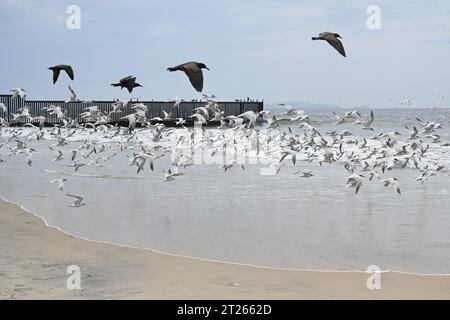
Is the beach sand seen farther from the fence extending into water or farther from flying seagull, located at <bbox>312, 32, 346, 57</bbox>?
the fence extending into water

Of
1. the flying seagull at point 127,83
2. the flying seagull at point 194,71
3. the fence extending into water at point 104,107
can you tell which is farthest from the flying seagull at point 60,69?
the fence extending into water at point 104,107

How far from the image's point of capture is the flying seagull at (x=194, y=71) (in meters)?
8.45

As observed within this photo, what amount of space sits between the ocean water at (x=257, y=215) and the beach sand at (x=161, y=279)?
0.49m

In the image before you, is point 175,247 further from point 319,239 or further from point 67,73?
point 67,73

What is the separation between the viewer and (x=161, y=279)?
24.3 ft

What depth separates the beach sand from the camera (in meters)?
6.83

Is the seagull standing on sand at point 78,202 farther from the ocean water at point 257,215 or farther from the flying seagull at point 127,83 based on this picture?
the flying seagull at point 127,83

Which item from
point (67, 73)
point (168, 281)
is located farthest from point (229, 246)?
point (67, 73)

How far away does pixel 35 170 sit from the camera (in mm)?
18578

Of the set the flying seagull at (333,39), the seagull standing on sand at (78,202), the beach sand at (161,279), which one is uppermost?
the flying seagull at (333,39)

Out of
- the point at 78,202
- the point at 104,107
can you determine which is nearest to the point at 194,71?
the point at 78,202

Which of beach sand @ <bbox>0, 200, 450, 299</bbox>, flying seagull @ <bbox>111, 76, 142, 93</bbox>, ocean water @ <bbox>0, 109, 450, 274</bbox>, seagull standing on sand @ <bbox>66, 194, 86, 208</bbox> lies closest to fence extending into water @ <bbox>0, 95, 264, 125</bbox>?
ocean water @ <bbox>0, 109, 450, 274</bbox>

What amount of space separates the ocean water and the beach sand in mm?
495
